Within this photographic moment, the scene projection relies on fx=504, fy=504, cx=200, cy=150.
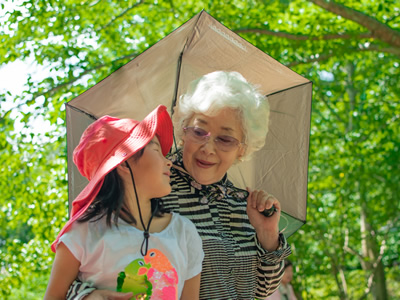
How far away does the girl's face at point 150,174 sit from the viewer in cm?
193

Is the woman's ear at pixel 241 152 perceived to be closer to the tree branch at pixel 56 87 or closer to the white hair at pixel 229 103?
the white hair at pixel 229 103

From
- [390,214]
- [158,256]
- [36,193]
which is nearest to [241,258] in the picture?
[158,256]

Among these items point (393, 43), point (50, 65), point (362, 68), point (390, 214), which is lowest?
point (390, 214)

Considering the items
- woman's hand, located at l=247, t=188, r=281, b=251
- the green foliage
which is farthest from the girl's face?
the green foliage

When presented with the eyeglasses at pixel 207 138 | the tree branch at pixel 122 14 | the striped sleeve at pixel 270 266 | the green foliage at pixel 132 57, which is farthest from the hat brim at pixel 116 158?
the tree branch at pixel 122 14

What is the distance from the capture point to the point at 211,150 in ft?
7.63

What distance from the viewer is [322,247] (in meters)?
7.33

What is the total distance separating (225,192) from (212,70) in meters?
0.69

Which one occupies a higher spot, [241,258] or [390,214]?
[390,214]

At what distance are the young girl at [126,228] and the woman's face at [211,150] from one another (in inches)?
11.2

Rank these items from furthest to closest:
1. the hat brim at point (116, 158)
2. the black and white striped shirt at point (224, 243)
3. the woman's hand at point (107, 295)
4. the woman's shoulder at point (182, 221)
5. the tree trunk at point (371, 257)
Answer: the tree trunk at point (371, 257)
the black and white striped shirt at point (224, 243)
the woman's shoulder at point (182, 221)
the hat brim at point (116, 158)
the woman's hand at point (107, 295)

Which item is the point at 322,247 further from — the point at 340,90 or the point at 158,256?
the point at 158,256

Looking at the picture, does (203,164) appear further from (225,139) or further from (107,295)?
(107,295)

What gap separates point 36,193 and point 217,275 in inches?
151
